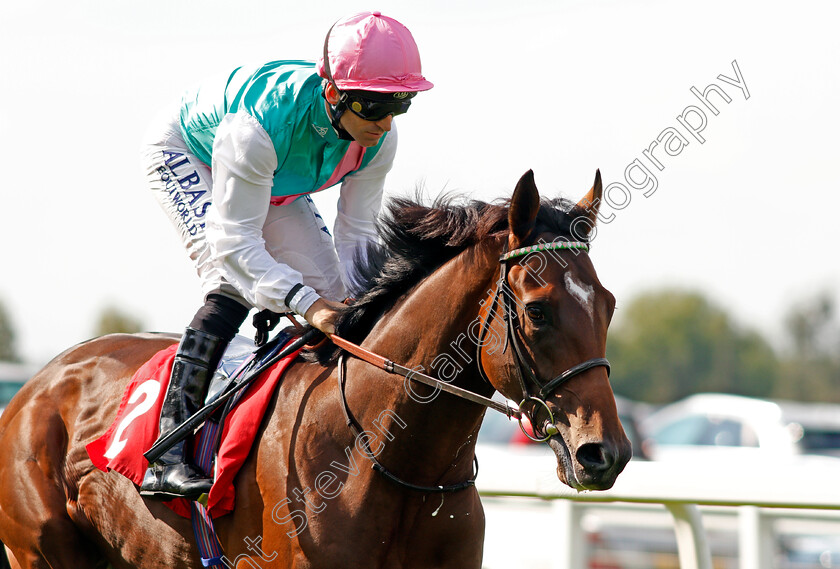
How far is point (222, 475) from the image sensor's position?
3.32 meters

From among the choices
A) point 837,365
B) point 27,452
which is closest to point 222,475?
point 27,452

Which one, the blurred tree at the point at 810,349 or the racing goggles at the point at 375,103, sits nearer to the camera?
the racing goggles at the point at 375,103

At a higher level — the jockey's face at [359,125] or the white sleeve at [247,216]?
Result: the jockey's face at [359,125]

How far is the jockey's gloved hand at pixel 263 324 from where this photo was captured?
375 centimetres

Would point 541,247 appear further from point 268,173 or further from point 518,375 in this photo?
point 268,173

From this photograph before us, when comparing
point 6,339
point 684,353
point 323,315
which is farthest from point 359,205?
point 684,353

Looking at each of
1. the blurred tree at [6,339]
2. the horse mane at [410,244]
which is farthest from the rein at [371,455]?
the blurred tree at [6,339]

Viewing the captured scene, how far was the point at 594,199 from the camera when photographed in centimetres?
327

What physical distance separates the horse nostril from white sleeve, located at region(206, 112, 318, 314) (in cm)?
114

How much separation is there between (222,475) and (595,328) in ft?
4.33

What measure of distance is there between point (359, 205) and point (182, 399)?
1105 mm

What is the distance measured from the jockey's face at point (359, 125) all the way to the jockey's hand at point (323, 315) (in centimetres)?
60

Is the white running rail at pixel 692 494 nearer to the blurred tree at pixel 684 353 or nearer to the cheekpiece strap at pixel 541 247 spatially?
the cheekpiece strap at pixel 541 247

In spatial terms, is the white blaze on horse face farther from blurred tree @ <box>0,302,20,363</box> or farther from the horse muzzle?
blurred tree @ <box>0,302,20,363</box>
